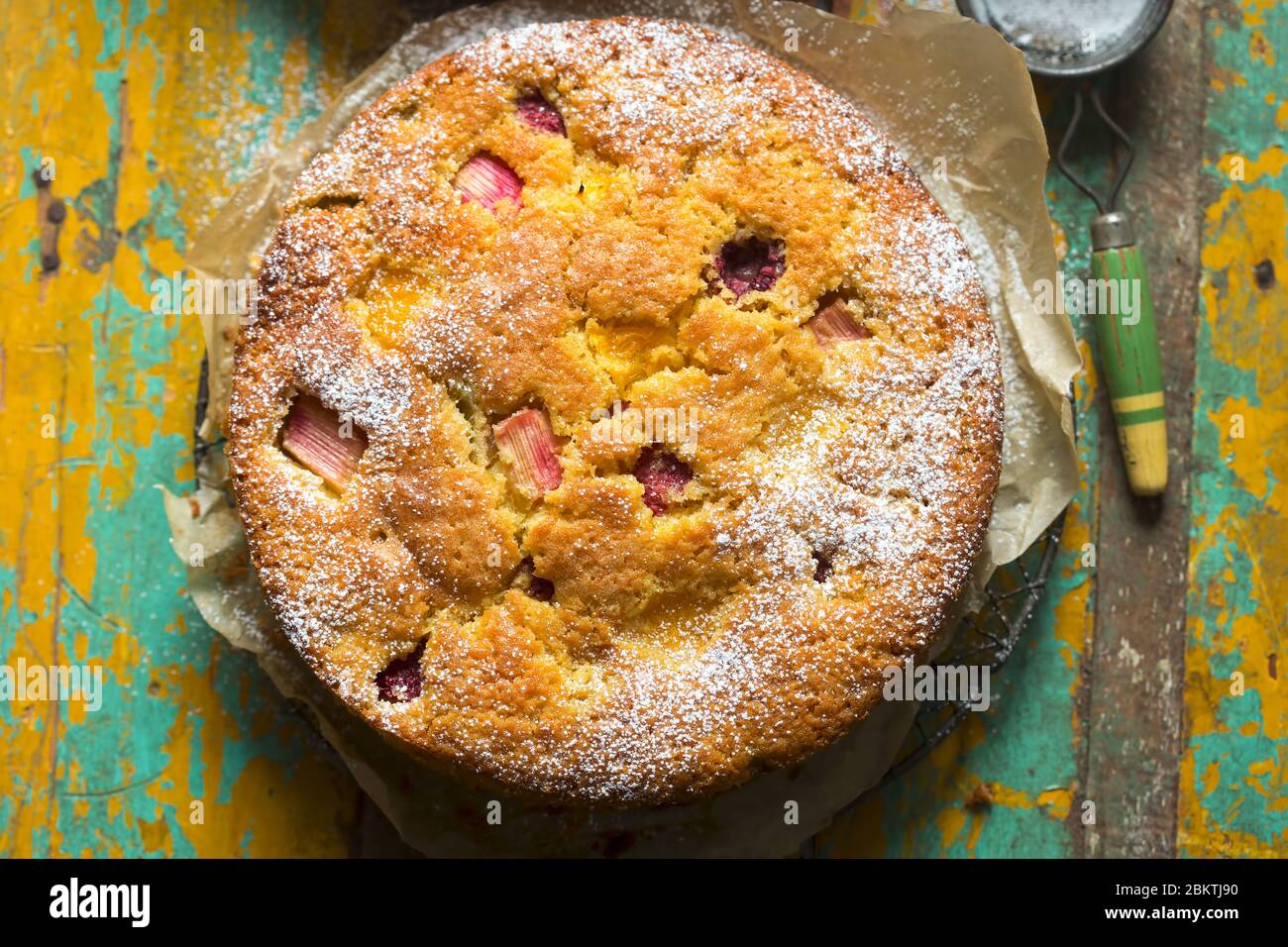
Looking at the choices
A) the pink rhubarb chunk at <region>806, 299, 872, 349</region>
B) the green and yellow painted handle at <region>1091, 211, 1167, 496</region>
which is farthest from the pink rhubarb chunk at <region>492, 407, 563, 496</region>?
the green and yellow painted handle at <region>1091, 211, 1167, 496</region>

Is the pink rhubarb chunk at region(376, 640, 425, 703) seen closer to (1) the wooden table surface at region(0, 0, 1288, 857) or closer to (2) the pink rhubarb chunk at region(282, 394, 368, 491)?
(2) the pink rhubarb chunk at region(282, 394, 368, 491)

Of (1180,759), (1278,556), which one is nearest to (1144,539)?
(1278,556)

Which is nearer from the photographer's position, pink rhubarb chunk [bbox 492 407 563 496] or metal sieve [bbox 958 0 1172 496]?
pink rhubarb chunk [bbox 492 407 563 496]

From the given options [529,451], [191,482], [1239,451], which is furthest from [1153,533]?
[191,482]

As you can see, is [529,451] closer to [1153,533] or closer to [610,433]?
[610,433]

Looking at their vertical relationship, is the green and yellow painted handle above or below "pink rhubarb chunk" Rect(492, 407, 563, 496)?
above
